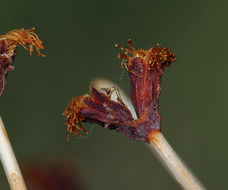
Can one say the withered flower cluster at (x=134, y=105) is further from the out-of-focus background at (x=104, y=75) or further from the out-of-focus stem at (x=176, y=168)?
the out-of-focus background at (x=104, y=75)

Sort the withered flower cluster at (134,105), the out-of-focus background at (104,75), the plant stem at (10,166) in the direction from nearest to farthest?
1. the plant stem at (10,166)
2. the withered flower cluster at (134,105)
3. the out-of-focus background at (104,75)

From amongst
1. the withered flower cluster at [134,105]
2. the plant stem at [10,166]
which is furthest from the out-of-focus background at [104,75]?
the plant stem at [10,166]

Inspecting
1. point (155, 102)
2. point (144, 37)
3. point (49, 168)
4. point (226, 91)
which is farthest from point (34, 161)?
point (155, 102)

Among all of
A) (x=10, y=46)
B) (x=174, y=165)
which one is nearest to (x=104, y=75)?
(x=10, y=46)

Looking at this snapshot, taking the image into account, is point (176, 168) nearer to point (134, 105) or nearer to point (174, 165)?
point (174, 165)

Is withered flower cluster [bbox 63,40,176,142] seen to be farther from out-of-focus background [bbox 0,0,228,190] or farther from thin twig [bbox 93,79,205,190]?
out-of-focus background [bbox 0,0,228,190]

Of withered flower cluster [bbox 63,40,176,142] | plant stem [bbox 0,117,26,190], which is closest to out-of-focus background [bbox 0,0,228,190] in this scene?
withered flower cluster [bbox 63,40,176,142]

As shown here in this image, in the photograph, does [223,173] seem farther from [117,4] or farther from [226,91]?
[117,4]
